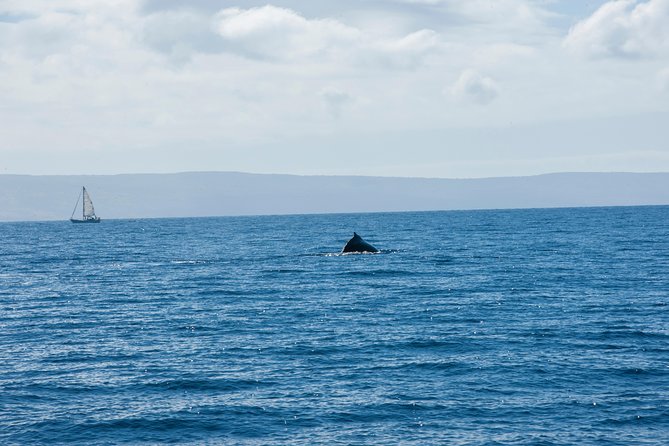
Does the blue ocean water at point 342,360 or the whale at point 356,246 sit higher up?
the whale at point 356,246

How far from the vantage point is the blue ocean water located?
2692 centimetres

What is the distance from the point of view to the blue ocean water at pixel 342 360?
26922 mm

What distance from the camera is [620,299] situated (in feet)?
176

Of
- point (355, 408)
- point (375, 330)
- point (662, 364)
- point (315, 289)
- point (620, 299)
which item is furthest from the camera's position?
point (315, 289)

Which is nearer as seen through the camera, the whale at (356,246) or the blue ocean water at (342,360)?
the blue ocean water at (342,360)

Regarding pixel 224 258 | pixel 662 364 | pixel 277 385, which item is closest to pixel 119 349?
pixel 277 385

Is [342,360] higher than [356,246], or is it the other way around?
[356,246]

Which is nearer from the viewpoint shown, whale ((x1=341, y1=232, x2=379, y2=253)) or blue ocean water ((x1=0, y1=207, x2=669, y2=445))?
blue ocean water ((x1=0, y1=207, x2=669, y2=445))

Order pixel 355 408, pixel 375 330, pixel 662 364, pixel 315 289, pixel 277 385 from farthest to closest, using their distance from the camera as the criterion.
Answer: pixel 315 289
pixel 375 330
pixel 662 364
pixel 277 385
pixel 355 408

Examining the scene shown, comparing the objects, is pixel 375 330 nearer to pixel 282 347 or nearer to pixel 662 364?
pixel 282 347

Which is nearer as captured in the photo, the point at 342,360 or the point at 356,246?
the point at 342,360

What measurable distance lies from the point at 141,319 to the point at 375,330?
15.4 meters

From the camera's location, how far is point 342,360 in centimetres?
3612

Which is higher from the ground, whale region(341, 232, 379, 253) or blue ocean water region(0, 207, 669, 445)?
whale region(341, 232, 379, 253)
